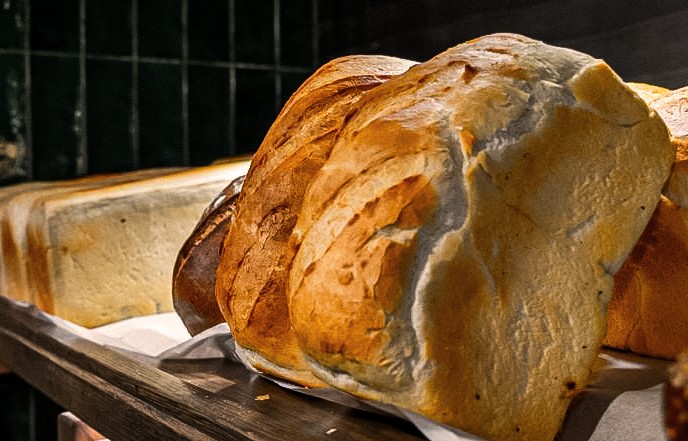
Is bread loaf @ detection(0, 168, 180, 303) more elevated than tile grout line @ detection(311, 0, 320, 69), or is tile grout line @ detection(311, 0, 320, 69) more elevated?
tile grout line @ detection(311, 0, 320, 69)

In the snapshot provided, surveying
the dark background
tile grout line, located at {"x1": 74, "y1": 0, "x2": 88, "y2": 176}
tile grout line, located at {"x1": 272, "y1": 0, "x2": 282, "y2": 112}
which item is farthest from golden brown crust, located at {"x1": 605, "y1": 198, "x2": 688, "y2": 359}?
tile grout line, located at {"x1": 272, "y1": 0, "x2": 282, "y2": 112}

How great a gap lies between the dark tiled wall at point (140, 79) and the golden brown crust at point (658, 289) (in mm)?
2212

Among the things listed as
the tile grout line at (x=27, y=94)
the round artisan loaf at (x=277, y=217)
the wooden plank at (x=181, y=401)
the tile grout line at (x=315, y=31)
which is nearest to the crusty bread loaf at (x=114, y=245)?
the wooden plank at (x=181, y=401)

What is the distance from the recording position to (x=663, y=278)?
2.37 ft

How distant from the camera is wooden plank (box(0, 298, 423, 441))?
2.21 ft

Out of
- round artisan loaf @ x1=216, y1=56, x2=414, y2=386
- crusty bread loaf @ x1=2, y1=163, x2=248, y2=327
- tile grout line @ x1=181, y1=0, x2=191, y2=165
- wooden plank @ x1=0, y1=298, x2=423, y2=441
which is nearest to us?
wooden plank @ x1=0, y1=298, x2=423, y2=441

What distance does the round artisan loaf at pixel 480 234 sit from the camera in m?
0.56

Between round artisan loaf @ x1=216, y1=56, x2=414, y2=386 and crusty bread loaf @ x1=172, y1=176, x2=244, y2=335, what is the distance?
24cm

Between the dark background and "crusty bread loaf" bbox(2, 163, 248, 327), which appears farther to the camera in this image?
the dark background

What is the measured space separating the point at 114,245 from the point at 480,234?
125 centimetres

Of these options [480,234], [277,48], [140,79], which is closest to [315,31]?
[277,48]

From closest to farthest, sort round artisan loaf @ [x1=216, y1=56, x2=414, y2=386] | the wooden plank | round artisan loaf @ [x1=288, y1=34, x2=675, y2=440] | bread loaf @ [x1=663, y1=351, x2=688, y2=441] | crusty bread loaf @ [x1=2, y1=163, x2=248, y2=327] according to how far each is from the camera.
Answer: bread loaf @ [x1=663, y1=351, x2=688, y2=441] → round artisan loaf @ [x1=288, y1=34, x2=675, y2=440] → the wooden plank → round artisan loaf @ [x1=216, y1=56, x2=414, y2=386] → crusty bread loaf @ [x1=2, y1=163, x2=248, y2=327]

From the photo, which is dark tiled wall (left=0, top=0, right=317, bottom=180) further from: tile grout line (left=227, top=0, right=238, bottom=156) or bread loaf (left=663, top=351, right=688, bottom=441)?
bread loaf (left=663, top=351, right=688, bottom=441)

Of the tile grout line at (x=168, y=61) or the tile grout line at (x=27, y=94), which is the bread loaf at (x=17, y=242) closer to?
the tile grout line at (x=27, y=94)
